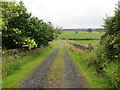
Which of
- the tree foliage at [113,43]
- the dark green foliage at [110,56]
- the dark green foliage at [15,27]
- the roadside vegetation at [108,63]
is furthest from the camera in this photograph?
the dark green foliage at [15,27]

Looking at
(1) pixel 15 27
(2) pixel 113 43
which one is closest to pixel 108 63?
(2) pixel 113 43

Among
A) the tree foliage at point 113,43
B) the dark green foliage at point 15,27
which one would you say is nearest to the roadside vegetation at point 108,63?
the tree foliage at point 113,43

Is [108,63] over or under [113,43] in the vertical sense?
under

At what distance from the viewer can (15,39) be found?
59.0ft

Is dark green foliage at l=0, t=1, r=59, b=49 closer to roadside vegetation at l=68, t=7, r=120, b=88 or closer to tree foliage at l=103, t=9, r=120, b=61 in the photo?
roadside vegetation at l=68, t=7, r=120, b=88

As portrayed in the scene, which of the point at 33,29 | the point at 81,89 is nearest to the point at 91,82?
the point at 81,89

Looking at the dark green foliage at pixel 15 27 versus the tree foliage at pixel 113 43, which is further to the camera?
the dark green foliage at pixel 15 27

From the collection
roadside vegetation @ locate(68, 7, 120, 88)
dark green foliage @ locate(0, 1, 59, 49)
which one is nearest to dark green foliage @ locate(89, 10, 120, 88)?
roadside vegetation @ locate(68, 7, 120, 88)

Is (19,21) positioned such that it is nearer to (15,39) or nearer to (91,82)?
(15,39)

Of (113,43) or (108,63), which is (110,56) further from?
(113,43)

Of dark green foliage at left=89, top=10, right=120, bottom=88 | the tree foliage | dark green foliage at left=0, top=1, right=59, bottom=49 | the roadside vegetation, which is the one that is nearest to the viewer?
dark green foliage at left=89, top=10, right=120, bottom=88

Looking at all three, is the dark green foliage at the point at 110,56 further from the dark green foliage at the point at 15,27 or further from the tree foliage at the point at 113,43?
the dark green foliage at the point at 15,27

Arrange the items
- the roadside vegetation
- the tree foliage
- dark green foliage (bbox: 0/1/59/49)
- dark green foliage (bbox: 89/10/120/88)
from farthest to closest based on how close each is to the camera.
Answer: dark green foliage (bbox: 0/1/59/49)
the tree foliage
the roadside vegetation
dark green foliage (bbox: 89/10/120/88)

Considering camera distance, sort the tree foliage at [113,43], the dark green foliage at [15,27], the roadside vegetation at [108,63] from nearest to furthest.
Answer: the roadside vegetation at [108,63], the tree foliage at [113,43], the dark green foliage at [15,27]
